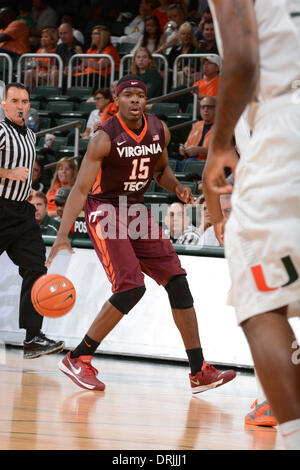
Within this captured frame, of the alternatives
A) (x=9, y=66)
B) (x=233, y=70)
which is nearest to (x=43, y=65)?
(x=9, y=66)

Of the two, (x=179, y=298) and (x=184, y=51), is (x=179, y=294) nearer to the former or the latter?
(x=179, y=298)

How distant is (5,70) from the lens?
1444cm

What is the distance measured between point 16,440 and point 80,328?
3971mm

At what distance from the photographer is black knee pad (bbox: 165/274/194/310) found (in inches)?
216

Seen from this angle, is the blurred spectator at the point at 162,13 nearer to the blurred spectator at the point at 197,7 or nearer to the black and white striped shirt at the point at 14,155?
the blurred spectator at the point at 197,7

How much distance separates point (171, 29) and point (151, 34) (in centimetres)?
51

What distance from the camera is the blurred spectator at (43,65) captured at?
14047 millimetres

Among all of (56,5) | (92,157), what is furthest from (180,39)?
(92,157)

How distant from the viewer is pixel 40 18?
15.6 meters

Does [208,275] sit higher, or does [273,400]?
[273,400]

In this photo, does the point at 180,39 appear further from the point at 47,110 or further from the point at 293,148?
the point at 293,148

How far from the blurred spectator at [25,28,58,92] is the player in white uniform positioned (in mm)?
12088

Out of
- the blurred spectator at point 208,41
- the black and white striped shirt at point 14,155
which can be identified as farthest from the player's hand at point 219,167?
the blurred spectator at point 208,41

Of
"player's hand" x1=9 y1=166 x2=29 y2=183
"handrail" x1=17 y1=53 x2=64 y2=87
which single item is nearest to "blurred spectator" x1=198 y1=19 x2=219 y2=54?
"handrail" x1=17 y1=53 x2=64 y2=87
